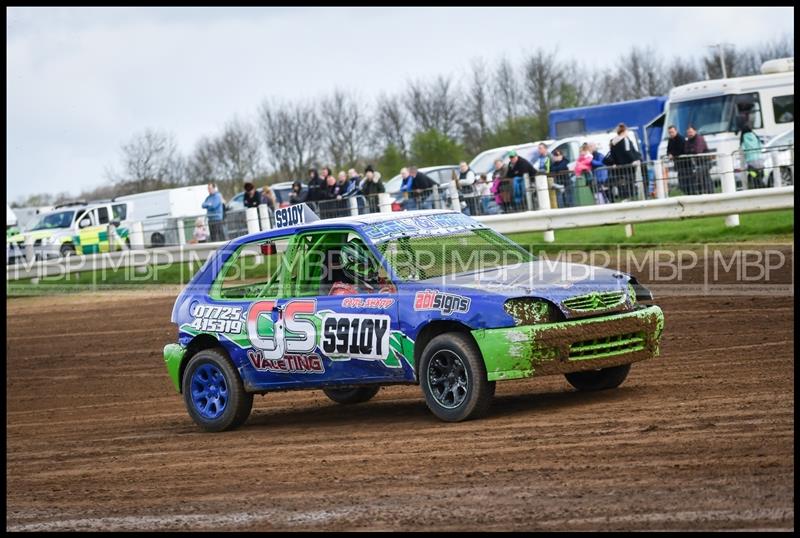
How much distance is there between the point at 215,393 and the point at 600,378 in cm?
308

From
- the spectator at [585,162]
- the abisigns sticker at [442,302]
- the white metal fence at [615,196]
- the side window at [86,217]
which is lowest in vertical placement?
the abisigns sticker at [442,302]

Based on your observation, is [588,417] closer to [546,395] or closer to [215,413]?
[546,395]

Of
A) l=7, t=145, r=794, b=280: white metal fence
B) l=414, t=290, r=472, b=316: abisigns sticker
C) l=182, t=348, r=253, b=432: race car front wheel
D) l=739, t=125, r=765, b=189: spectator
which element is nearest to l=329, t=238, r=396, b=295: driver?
l=414, t=290, r=472, b=316: abisigns sticker

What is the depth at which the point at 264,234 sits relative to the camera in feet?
35.1

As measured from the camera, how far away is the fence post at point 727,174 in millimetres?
20188

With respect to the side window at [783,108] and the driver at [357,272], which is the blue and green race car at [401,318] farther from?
the side window at [783,108]

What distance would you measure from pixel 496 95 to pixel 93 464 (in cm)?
5814

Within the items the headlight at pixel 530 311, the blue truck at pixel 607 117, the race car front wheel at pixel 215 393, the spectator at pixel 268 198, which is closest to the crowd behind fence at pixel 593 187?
the spectator at pixel 268 198

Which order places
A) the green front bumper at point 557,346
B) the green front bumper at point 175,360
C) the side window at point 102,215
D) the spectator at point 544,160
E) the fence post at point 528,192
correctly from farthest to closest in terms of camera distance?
the side window at point 102,215, the spectator at point 544,160, the fence post at point 528,192, the green front bumper at point 175,360, the green front bumper at point 557,346

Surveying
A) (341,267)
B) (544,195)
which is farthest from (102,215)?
(341,267)

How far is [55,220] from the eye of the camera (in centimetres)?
3781

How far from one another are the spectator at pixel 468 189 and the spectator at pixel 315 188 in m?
2.48

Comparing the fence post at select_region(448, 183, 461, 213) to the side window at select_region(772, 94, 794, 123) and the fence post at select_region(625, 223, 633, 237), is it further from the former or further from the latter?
the side window at select_region(772, 94, 794, 123)

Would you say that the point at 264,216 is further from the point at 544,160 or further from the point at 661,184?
the point at 661,184
